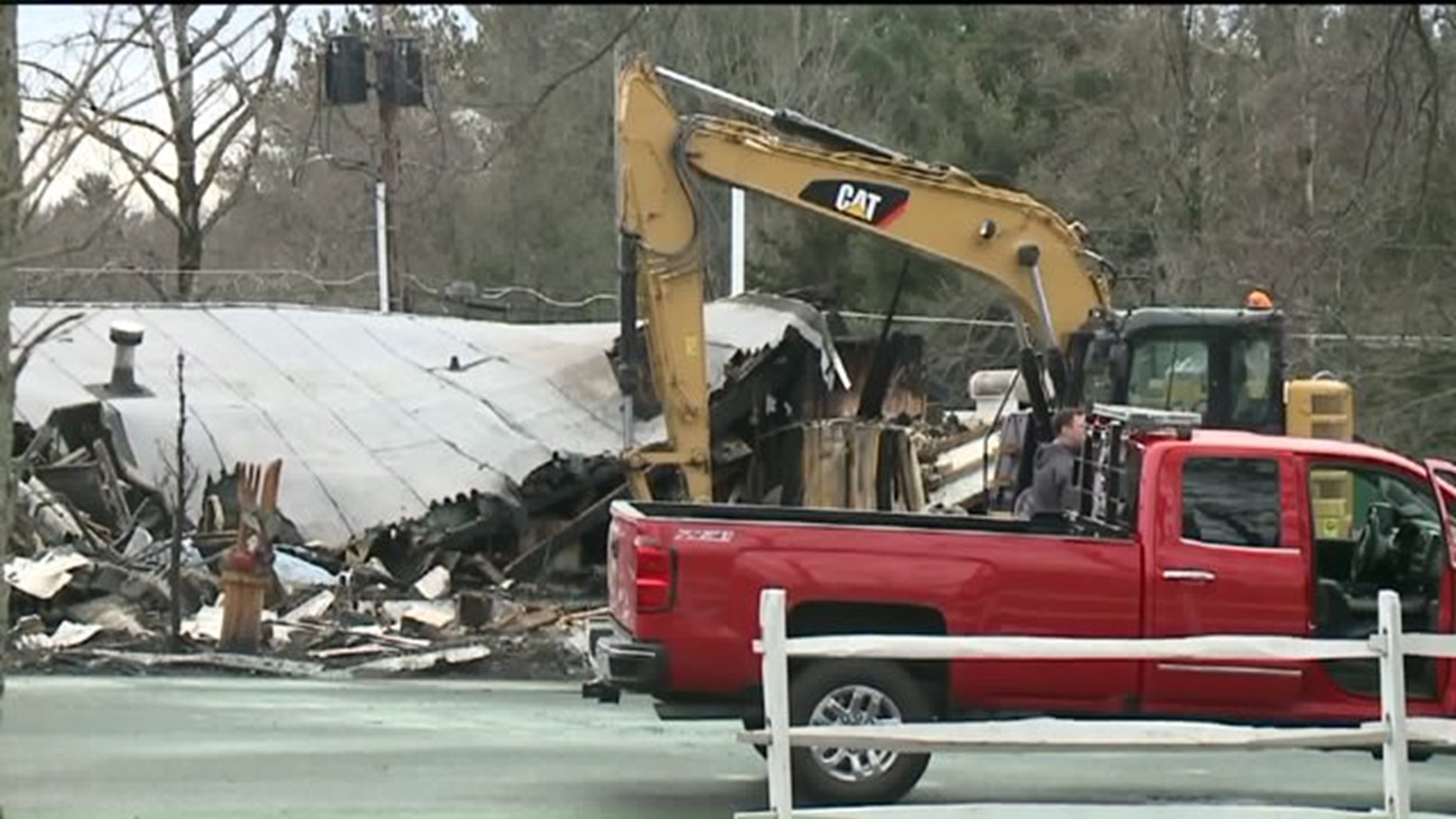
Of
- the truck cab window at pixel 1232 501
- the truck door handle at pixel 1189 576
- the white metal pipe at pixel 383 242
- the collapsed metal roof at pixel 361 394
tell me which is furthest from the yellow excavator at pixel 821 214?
the white metal pipe at pixel 383 242

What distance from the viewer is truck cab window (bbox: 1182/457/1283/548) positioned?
34.4ft

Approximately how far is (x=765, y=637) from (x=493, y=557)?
45.3 ft

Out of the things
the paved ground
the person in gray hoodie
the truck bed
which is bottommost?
the paved ground

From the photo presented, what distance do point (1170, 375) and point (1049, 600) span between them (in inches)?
236

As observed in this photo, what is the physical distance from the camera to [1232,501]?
1055 cm

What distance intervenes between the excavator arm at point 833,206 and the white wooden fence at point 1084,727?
855 cm

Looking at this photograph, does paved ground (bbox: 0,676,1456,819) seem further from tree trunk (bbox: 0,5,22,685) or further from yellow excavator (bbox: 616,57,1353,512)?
yellow excavator (bbox: 616,57,1353,512)

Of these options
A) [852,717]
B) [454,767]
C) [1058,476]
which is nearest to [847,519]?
[1058,476]

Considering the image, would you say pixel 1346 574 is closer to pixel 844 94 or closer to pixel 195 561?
pixel 195 561

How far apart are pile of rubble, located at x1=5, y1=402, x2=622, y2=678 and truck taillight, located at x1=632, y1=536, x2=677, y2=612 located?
7.21m

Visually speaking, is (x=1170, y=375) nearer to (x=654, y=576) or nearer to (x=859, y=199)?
(x=859, y=199)

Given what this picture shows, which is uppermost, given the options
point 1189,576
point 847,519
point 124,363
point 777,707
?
point 124,363

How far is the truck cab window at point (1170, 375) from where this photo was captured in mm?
15766

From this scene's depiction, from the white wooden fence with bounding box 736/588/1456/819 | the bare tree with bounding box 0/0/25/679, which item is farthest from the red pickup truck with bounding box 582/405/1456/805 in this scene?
the bare tree with bounding box 0/0/25/679
